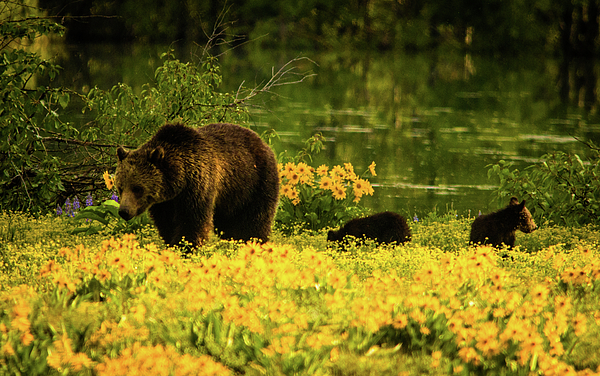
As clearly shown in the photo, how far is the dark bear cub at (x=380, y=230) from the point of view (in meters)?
7.82

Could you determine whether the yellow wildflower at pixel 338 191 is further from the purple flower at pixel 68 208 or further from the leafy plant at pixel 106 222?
the purple flower at pixel 68 208

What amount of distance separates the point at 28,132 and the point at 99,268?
3.46m

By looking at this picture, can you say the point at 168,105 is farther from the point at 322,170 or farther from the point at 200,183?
the point at 200,183

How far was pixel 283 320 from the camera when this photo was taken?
4262 mm

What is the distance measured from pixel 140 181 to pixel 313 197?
353 cm

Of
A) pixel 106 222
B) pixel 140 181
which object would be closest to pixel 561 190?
pixel 106 222

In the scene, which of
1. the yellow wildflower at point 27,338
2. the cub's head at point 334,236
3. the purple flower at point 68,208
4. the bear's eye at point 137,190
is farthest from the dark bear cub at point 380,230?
the yellow wildflower at point 27,338

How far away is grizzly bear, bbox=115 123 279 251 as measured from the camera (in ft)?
19.8

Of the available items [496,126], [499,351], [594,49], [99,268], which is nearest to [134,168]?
[99,268]

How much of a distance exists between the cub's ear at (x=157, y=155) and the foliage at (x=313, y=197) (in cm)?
288

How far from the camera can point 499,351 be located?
434 centimetres

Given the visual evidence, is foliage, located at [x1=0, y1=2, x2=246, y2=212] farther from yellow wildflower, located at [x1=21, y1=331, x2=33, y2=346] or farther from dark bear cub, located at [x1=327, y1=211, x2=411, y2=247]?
yellow wildflower, located at [x1=21, y1=331, x2=33, y2=346]

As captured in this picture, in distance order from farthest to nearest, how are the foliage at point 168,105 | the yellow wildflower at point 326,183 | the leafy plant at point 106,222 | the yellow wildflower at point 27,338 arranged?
the foliage at point 168,105 → the yellow wildflower at point 326,183 → the leafy plant at point 106,222 → the yellow wildflower at point 27,338

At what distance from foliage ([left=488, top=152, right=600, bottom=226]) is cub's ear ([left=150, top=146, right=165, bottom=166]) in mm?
4902
